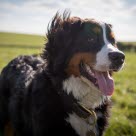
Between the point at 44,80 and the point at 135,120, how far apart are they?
307 cm

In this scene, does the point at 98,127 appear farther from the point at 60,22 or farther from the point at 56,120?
the point at 60,22

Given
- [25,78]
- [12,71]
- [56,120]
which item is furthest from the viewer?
[12,71]

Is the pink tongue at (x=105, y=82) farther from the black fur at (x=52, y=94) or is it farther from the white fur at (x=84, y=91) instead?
the black fur at (x=52, y=94)

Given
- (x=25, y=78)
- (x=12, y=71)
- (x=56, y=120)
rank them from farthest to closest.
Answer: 1. (x=12, y=71)
2. (x=25, y=78)
3. (x=56, y=120)

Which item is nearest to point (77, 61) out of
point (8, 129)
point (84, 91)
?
point (84, 91)

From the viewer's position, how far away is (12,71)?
623cm

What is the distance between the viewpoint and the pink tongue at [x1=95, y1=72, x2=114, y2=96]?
466cm

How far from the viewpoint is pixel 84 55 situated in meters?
4.68

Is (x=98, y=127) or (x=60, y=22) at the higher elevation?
(x=60, y=22)

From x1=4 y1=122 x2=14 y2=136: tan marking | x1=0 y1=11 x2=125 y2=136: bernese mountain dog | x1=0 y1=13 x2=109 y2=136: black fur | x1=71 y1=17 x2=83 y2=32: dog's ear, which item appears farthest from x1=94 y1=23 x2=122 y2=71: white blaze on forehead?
x1=4 y1=122 x2=14 y2=136: tan marking

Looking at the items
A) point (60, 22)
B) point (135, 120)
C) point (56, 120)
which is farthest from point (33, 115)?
point (135, 120)

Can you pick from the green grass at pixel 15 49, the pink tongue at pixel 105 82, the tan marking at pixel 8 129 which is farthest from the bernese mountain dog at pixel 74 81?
the tan marking at pixel 8 129

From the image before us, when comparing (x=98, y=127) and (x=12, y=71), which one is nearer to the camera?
(x=98, y=127)

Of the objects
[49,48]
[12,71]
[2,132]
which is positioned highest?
[49,48]
